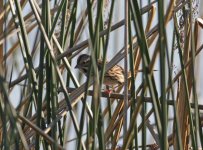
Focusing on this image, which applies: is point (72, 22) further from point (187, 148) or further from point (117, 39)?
point (187, 148)

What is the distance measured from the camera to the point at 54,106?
2549 mm

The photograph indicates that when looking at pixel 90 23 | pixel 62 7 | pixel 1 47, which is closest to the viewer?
pixel 90 23

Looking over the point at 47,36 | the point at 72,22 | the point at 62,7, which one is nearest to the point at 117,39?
the point at 72,22

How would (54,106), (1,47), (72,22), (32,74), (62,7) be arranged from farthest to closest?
(1,47), (72,22), (62,7), (32,74), (54,106)

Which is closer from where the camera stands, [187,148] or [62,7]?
[62,7]

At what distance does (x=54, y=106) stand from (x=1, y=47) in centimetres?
151

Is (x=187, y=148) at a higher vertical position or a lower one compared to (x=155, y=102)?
lower

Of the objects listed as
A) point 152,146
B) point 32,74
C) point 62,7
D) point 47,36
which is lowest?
point 152,146

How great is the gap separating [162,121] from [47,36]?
0.80 m

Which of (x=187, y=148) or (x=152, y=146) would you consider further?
(x=152, y=146)

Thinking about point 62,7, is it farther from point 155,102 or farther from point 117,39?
point 155,102

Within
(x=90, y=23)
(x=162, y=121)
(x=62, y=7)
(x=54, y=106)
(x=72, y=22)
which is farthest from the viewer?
(x=72, y=22)

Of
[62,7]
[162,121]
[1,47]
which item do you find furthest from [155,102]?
[1,47]

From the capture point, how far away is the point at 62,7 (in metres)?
2.92
